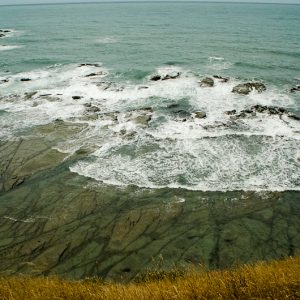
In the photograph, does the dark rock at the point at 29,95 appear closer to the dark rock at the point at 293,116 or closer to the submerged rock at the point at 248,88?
the submerged rock at the point at 248,88

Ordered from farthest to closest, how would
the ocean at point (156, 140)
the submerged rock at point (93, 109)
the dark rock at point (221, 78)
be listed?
the dark rock at point (221, 78)
the submerged rock at point (93, 109)
the ocean at point (156, 140)

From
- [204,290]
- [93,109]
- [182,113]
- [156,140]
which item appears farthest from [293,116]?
[204,290]

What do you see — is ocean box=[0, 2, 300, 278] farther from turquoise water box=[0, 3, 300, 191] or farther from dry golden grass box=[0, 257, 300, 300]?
dry golden grass box=[0, 257, 300, 300]

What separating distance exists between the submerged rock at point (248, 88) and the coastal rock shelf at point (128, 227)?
17490 mm

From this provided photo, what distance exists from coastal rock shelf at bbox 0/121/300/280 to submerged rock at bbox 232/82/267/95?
689 inches

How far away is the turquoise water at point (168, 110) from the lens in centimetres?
1919

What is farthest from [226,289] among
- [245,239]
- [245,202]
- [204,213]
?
[245,202]

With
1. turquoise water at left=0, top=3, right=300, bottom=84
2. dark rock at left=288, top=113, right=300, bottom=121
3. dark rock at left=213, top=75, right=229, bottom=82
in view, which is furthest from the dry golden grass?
turquoise water at left=0, top=3, right=300, bottom=84

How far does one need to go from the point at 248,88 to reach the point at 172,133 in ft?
43.4

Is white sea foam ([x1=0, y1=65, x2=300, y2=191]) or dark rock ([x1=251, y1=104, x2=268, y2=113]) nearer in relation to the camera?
white sea foam ([x1=0, y1=65, x2=300, y2=191])

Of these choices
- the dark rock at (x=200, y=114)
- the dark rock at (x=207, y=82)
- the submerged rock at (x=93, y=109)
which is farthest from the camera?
the dark rock at (x=207, y=82)

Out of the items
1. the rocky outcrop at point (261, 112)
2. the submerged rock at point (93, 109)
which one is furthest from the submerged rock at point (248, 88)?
the submerged rock at point (93, 109)

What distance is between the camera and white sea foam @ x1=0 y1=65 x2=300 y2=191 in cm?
1866

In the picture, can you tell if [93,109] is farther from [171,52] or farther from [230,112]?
[171,52]
